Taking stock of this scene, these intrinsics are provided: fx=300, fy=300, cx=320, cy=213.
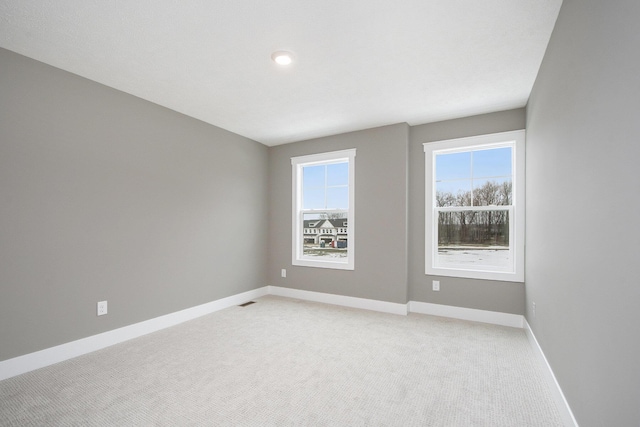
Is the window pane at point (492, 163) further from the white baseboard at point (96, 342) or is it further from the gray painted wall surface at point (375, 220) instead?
the white baseboard at point (96, 342)

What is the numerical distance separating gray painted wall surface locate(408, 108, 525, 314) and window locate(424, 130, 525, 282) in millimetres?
85

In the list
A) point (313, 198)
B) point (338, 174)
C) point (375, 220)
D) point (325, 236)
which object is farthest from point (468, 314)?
point (313, 198)

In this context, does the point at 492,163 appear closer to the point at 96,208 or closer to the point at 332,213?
the point at 332,213

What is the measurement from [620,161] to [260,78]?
2.62m

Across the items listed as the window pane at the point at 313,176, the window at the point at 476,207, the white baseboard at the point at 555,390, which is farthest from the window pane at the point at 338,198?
the white baseboard at the point at 555,390

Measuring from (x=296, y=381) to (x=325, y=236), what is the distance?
2705 millimetres

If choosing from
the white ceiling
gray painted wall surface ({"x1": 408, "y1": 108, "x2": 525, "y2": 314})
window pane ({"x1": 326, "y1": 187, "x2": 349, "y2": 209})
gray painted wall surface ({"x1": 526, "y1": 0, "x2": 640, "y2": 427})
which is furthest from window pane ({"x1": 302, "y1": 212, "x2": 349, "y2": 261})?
gray painted wall surface ({"x1": 526, "y1": 0, "x2": 640, "y2": 427})

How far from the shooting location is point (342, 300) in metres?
4.40

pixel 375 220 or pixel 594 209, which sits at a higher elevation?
pixel 594 209

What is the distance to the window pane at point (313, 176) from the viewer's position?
15.8ft

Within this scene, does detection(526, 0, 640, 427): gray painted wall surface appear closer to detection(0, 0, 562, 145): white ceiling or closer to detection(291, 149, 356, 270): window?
detection(0, 0, 562, 145): white ceiling

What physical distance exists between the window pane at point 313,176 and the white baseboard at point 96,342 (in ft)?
7.20

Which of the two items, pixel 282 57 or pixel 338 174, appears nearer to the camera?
pixel 282 57

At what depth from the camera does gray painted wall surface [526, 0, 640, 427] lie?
1064 millimetres
